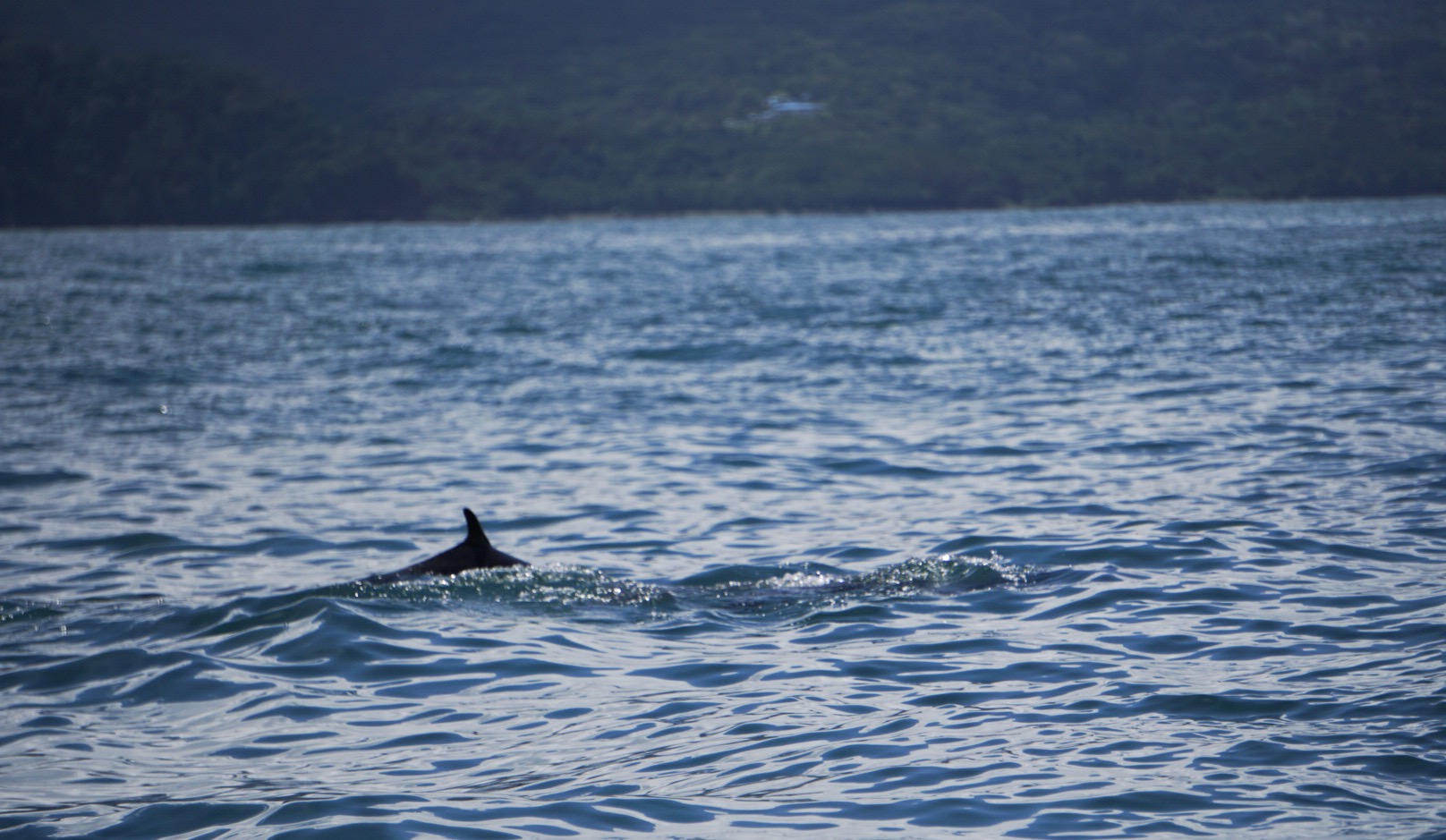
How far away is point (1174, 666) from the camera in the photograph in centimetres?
843

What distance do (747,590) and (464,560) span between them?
2273 mm

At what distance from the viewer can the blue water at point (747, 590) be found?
684 centimetres

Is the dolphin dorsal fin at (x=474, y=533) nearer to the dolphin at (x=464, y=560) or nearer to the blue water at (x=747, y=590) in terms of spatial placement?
the dolphin at (x=464, y=560)

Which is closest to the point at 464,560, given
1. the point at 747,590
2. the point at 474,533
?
the point at 474,533

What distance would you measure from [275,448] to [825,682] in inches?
464

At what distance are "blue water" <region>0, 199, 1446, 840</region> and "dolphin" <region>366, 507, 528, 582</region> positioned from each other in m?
0.16

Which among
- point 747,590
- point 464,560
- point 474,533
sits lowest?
point 747,590

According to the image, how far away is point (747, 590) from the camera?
10.7m

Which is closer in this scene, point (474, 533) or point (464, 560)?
point (474, 533)

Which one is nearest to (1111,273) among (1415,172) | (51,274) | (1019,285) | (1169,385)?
(1019,285)

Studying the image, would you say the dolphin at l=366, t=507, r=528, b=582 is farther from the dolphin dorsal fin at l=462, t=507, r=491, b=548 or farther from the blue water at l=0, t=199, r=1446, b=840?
the blue water at l=0, t=199, r=1446, b=840

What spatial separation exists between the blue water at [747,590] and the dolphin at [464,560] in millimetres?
161

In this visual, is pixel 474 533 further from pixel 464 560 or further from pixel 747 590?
pixel 747 590

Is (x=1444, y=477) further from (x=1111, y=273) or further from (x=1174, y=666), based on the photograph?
(x=1111, y=273)
